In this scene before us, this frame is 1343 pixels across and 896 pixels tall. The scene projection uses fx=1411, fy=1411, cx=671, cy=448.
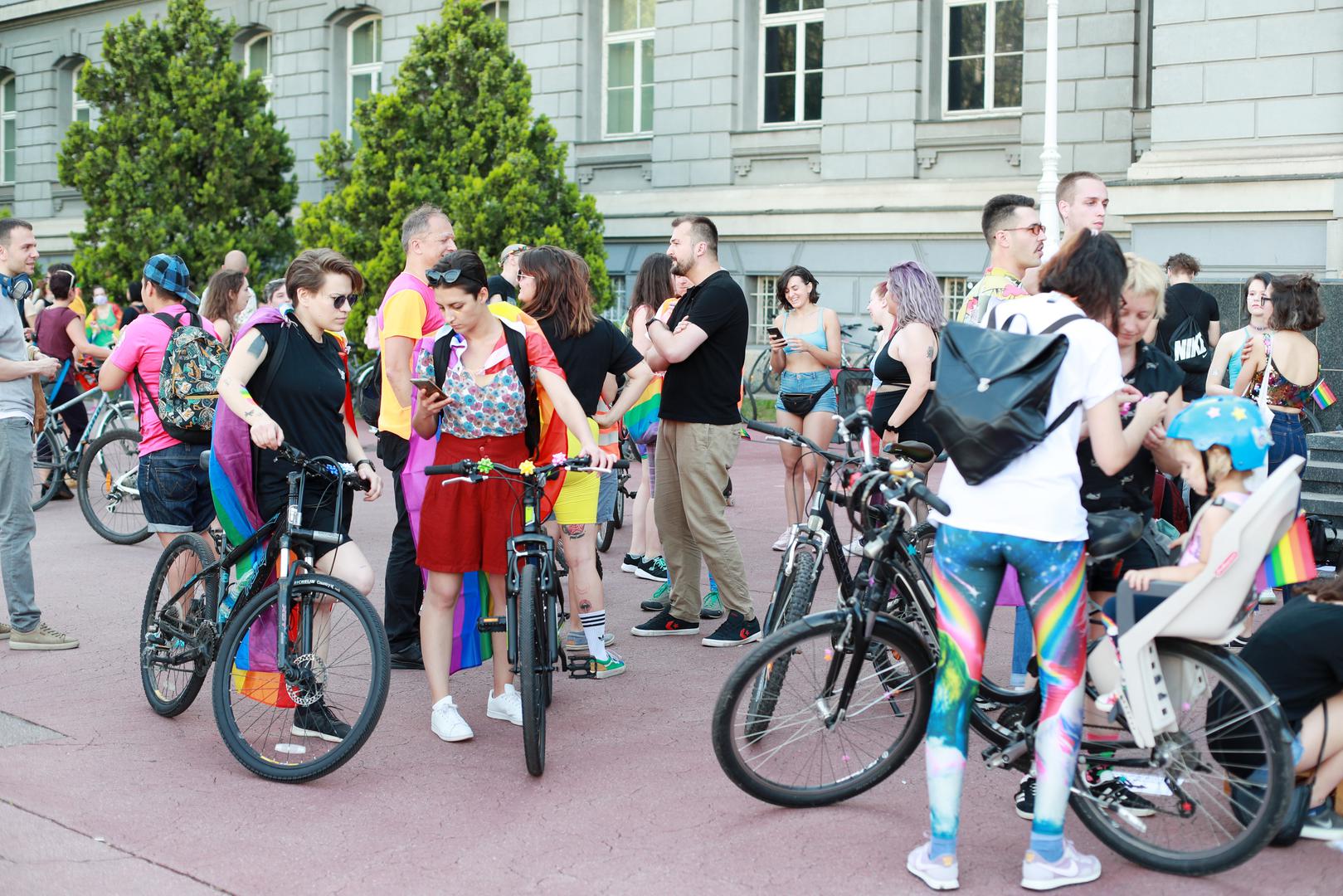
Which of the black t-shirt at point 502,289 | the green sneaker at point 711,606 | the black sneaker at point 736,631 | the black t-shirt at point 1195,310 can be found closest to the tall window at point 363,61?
the black t-shirt at point 1195,310

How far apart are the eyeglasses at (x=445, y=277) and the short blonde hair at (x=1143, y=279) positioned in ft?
7.79

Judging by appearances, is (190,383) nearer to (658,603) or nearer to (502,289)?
(502,289)

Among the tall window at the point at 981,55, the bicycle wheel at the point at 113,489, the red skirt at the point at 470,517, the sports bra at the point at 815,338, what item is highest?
the tall window at the point at 981,55

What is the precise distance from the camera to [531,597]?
5.14m

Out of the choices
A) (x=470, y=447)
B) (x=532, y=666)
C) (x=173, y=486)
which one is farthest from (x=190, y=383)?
(x=532, y=666)

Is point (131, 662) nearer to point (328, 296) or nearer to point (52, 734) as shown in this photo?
point (52, 734)

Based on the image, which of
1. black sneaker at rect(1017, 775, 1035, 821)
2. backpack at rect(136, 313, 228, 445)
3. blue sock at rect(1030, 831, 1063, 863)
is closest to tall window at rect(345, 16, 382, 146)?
backpack at rect(136, 313, 228, 445)

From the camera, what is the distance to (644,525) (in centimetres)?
897

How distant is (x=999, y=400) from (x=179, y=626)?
3564 millimetres

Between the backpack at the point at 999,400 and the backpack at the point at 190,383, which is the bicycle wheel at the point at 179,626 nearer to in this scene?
the backpack at the point at 190,383

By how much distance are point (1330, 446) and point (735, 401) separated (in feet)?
12.0

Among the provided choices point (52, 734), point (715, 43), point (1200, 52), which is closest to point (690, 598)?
point (52, 734)

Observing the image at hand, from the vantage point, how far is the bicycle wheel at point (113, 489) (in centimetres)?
1013

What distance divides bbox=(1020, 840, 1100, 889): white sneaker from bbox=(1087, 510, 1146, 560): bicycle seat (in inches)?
33.5
